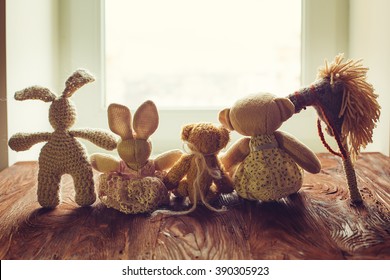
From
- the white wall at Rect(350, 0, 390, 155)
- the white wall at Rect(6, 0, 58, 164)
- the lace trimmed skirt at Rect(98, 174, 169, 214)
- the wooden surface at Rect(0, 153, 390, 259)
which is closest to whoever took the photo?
the wooden surface at Rect(0, 153, 390, 259)

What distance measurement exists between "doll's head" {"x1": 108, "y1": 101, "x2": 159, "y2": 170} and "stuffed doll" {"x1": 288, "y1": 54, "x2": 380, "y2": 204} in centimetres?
26

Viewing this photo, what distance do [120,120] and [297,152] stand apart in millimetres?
324

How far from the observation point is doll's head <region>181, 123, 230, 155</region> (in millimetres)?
862

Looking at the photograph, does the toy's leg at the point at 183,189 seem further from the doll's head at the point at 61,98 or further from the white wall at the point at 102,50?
the white wall at the point at 102,50

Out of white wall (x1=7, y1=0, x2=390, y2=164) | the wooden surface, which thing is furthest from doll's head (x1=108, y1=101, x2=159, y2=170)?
white wall (x1=7, y1=0, x2=390, y2=164)

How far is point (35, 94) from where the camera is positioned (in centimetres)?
85

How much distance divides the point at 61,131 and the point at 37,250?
0.78 ft

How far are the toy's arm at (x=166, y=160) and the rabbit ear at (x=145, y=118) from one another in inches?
3.1

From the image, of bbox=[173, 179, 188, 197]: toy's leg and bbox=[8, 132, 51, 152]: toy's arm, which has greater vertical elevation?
bbox=[8, 132, 51, 152]: toy's arm

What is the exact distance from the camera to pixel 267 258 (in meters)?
0.66

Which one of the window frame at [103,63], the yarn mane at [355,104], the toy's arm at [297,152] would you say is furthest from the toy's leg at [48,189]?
the window frame at [103,63]

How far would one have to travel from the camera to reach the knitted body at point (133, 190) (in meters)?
0.83

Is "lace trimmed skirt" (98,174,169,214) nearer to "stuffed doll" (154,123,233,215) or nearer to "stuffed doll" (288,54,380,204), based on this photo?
"stuffed doll" (154,123,233,215)

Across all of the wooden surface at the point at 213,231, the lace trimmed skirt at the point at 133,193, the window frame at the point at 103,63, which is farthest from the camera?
the window frame at the point at 103,63
